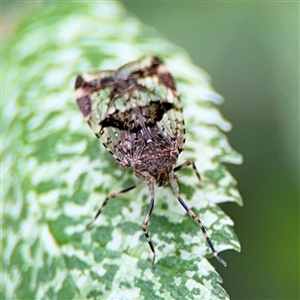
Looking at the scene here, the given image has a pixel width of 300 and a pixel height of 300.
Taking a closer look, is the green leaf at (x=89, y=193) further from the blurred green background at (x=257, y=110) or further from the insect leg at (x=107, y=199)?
the blurred green background at (x=257, y=110)

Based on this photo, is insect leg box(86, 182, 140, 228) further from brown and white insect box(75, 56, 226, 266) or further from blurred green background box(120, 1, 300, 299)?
blurred green background box(120, 1, 300, 299)

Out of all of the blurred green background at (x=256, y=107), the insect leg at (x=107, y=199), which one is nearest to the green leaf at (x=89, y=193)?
the insect leg at (x=107, y=199)

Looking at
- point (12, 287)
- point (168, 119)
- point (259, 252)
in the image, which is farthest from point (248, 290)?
point (12, 287)

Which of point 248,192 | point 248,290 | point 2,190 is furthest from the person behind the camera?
point 248,192

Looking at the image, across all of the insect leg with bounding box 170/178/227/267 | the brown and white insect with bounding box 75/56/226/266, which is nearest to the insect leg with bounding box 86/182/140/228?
the brown and white insect with bounding box 75/56/226/266

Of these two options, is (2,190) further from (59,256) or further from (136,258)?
(136,258)

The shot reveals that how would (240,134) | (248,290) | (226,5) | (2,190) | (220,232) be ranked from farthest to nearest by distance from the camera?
(226,5)
(240,134)
(248,290)
(2,190)
(220,232)
